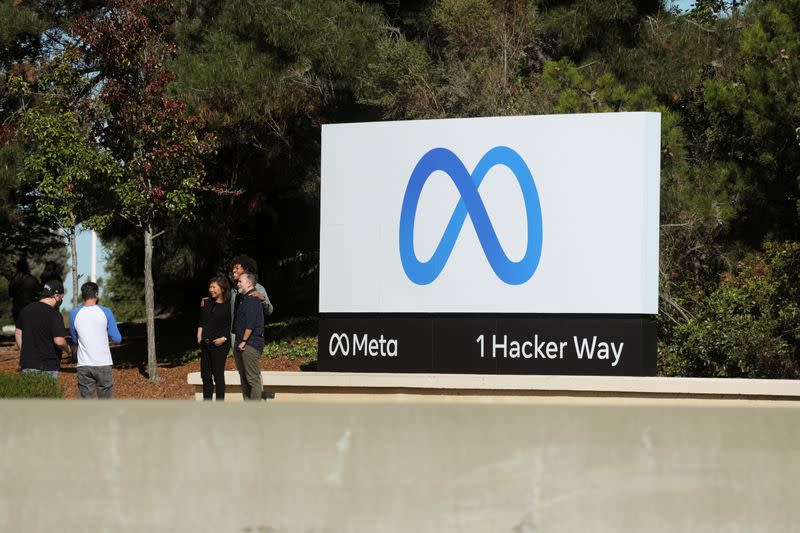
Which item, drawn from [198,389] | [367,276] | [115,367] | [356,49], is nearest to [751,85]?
[356,49]

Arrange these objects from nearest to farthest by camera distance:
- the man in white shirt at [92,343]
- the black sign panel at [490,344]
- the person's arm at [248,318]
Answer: the man in white shirt at [92,343]
the person's arm at [248,318]
the black sign panel at [490,344]

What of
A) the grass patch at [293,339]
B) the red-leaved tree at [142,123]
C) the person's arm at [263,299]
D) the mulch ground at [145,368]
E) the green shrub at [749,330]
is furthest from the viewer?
the grass patch at [293,339]

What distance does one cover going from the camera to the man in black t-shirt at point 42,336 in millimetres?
11539

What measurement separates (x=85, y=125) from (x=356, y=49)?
501 centimetres

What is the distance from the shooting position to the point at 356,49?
21281 millimetres

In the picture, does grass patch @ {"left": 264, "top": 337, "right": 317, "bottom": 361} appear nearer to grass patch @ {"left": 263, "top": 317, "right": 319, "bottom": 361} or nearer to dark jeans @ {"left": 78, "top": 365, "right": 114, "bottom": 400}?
grass patch @ {"left": 263, "top": 317, "right": 319, "bottom": 361}

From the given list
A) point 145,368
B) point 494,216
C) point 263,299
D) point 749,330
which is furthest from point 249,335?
point 145,368

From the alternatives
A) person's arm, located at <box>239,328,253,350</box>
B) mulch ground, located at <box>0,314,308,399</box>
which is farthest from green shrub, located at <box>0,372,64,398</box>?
mulch ground, located at <box>0,314,308,399</box>

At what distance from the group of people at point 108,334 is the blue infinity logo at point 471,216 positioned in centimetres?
194

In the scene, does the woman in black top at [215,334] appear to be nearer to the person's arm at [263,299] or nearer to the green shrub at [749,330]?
the person's arm at [263,299]

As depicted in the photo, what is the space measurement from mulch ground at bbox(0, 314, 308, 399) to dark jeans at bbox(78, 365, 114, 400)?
474cm

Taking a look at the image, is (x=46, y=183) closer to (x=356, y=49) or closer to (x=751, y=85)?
(x=356, y=49)

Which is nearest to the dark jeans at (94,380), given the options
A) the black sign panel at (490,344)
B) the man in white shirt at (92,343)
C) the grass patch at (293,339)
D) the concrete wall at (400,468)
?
the man in white shirt at (92,343)

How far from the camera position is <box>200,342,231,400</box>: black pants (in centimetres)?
1311
